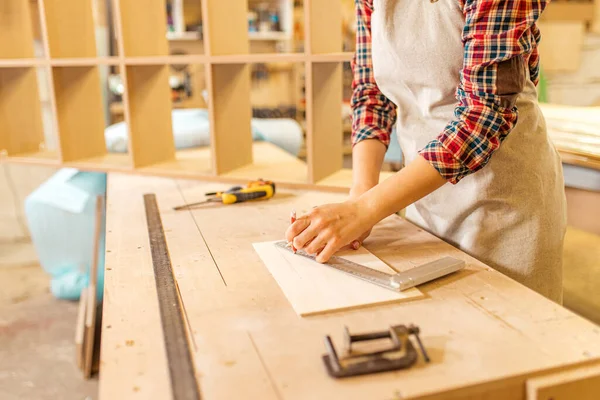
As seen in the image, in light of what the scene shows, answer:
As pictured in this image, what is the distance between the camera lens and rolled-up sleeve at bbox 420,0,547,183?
95cm

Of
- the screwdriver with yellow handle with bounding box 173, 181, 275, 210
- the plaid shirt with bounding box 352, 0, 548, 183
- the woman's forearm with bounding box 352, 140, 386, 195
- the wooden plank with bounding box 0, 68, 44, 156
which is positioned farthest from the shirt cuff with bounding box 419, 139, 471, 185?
the wooden plank with bounding box 0, 68, 44, 156

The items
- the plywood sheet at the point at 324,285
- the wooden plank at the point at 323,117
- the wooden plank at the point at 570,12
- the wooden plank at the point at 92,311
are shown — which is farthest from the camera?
the wooden plank at the point at 570,12

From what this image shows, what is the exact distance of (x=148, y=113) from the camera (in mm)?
1955

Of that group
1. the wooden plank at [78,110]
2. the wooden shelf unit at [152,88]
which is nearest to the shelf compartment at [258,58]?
the wooden shelf unit at [152,88]

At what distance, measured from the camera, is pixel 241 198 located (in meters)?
1.53

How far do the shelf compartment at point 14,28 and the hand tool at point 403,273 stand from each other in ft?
5.56

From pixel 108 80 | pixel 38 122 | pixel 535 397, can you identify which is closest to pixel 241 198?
pixel 535 397

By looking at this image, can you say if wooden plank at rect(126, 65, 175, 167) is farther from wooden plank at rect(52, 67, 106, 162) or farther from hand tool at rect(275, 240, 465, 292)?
hand tool at rect(275, 240, 465, 292)

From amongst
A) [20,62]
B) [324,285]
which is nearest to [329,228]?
[324,285]

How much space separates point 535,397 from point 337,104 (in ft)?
3.94

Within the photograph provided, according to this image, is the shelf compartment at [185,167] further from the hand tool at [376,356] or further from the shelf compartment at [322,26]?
the hand tool at [376,356]

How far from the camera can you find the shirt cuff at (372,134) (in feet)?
4.33

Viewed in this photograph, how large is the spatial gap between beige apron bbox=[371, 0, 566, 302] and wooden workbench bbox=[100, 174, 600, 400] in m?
0.12

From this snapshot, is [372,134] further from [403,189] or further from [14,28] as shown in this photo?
[14,28]
